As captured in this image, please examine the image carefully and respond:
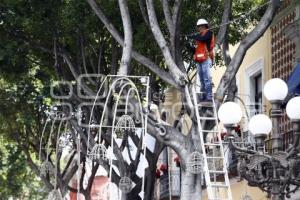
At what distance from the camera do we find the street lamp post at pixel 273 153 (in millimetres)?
10914

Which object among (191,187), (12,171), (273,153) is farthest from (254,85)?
(273,153)

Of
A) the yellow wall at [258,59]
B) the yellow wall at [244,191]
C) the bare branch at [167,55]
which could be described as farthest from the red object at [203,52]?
the yellow wall at [244,191]

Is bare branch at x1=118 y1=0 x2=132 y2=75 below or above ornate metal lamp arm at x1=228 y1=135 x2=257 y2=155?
above

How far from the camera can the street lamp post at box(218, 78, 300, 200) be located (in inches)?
430

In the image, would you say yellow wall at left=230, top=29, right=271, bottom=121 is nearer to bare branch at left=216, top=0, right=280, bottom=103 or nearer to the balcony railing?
the balcony railing

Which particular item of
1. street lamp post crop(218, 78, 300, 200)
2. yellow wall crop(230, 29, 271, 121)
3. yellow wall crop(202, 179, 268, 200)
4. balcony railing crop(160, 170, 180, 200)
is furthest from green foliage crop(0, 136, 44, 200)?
street lamp post crop(218, 78, 300, 200)

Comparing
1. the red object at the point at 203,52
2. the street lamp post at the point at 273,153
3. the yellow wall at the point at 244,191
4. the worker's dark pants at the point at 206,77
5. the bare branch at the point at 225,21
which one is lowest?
the yellow wall at the point at 244,191

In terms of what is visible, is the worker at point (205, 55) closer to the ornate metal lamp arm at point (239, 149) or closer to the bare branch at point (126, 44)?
the bare branch at point (126, 44)

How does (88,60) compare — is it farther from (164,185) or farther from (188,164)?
(164,185)

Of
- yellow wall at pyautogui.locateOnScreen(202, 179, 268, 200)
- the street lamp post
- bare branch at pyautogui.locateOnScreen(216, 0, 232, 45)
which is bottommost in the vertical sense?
yellow wall at pyautogui.locateOnScreen(202, 179, 268, 200)

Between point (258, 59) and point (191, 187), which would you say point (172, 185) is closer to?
point (258, 59)

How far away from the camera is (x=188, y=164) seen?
1341 centimetres

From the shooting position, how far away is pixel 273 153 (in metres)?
11.1

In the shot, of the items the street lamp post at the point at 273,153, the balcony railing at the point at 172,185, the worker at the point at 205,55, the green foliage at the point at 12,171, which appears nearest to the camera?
the street lamp post at the point at 273,153
